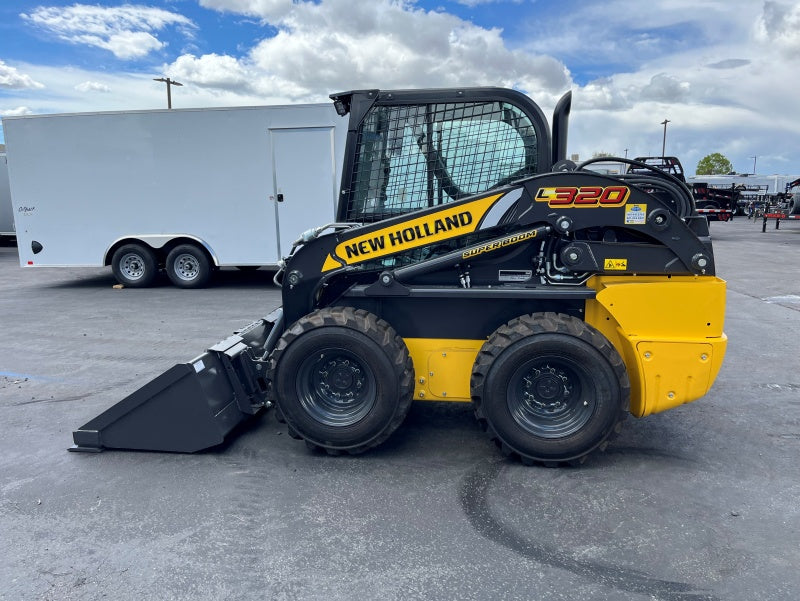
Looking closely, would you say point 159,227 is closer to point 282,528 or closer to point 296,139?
point 296,139

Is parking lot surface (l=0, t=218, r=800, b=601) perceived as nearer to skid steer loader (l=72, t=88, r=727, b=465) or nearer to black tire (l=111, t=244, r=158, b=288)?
skid steer loader (l=72, t=88, r=727, b=465)

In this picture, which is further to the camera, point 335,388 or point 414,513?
point 335,388

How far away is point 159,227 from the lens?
11.6 m

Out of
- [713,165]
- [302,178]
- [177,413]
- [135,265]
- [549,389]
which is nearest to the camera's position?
[549,389]

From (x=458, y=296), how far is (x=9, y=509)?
3.12 meters

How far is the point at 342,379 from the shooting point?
4223 mm

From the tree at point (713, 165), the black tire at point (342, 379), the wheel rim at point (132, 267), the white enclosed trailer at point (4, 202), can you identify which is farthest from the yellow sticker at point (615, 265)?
the tree at point (713, 165)

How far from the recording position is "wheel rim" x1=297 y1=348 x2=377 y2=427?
416cm

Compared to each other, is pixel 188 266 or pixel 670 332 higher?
pixel 670 332

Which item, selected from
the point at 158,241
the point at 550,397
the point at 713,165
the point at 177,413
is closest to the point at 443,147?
the point at 550,397

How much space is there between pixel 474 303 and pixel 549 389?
0.79 meters

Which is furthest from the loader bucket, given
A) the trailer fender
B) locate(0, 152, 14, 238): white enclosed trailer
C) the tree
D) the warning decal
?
the tree

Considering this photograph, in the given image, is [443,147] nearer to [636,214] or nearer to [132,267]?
[636,214]

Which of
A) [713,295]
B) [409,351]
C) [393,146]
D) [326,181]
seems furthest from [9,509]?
[326,181]
